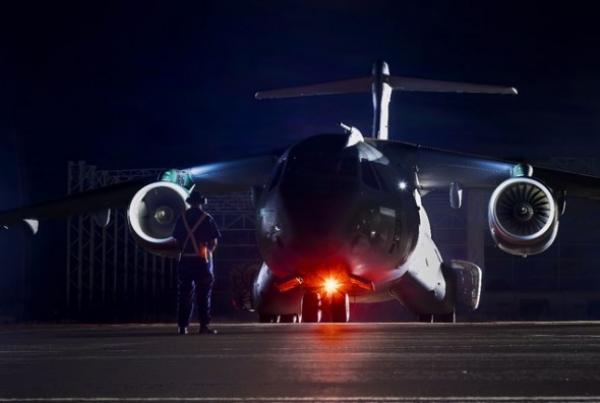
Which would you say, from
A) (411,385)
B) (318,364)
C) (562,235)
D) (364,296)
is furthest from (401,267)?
(562,235)

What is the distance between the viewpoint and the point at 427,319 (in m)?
23.9

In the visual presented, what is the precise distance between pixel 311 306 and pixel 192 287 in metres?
6.37

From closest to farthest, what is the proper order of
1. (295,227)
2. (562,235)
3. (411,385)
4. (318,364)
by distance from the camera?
(411,385) < (318,364) < (295,227) < (562,235)

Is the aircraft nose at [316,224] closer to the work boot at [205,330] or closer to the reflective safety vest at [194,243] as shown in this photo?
the reflective safety vest at [194,243]

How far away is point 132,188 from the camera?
21203 mm

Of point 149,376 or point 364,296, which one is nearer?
point 149,376

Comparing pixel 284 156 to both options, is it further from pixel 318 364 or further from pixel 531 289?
pixel 531 289

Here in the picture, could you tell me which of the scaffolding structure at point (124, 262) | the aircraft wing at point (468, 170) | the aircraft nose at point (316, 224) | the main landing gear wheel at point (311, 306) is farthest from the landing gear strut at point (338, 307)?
the scaffolding structure at point (124, 262)

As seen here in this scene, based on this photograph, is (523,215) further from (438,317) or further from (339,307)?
(438,317)

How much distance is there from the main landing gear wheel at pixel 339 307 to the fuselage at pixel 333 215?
19cm

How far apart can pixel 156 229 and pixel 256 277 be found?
2716 mm

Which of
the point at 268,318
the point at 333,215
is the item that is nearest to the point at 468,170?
the point at 268,318

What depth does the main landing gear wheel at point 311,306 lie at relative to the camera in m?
19.6

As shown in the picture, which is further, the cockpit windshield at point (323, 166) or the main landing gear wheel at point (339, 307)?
the main landing gear wheel at point (339, 307)
